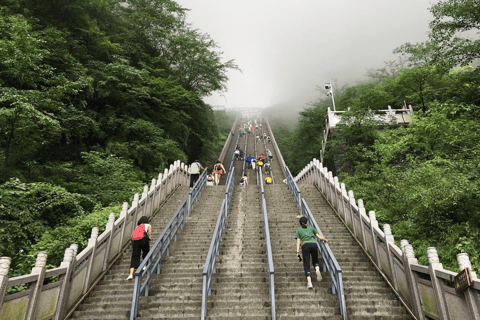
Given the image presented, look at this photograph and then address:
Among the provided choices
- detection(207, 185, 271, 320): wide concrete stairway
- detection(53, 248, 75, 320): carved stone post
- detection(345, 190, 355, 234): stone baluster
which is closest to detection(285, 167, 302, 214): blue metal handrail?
detection(207, 185, 271, 320): wide concrete stairway

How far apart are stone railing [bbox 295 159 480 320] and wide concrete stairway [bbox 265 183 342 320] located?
1.35m

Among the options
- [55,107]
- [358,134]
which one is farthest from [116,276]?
[358,134]

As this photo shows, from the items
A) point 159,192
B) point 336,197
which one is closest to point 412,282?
point 336,197

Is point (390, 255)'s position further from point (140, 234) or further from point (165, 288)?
point (140, 234)

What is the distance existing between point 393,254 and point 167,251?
5.46 m

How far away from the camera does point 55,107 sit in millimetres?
8172

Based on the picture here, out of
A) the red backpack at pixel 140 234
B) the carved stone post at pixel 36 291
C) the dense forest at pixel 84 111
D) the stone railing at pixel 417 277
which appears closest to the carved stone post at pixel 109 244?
the dense forest at pixel 84 111

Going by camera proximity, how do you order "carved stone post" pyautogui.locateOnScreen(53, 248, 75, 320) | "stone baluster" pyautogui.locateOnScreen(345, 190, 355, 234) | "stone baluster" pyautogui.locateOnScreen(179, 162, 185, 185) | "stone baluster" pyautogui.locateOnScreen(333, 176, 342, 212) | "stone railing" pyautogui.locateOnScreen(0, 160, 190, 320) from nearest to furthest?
"stone railing" pyautogui.locateOnScreen(0, 160, 190, 320), "carved stone post" pyautogui.locateOnScreen(53, 248, 75, 320), "stone baluster" pyautogui.locateOnScreen(345, 190, 355, 234), "stone baluster" pyautogui.locateOnScreen(333, 176, 342, 212), "stone baluster" pyautogui.locateOnScreen(179, 162, 185, 185)

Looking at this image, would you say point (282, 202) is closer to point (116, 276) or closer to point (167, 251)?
point (167, 251)

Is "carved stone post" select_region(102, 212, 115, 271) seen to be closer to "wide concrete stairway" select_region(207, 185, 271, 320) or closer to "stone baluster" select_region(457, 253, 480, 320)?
"wide concrete stairway" select_region(207, 185, 271, 320)

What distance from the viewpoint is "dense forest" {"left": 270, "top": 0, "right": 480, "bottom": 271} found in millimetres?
6543

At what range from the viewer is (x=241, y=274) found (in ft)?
19.1

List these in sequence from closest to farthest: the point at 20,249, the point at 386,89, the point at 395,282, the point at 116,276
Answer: the point at 395,282 → the point at 116,276 → the point at 20,249 → the point at 386,89

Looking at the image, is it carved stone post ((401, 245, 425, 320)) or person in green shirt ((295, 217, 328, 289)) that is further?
person in green shirt ((295, 217, 328, 289))
